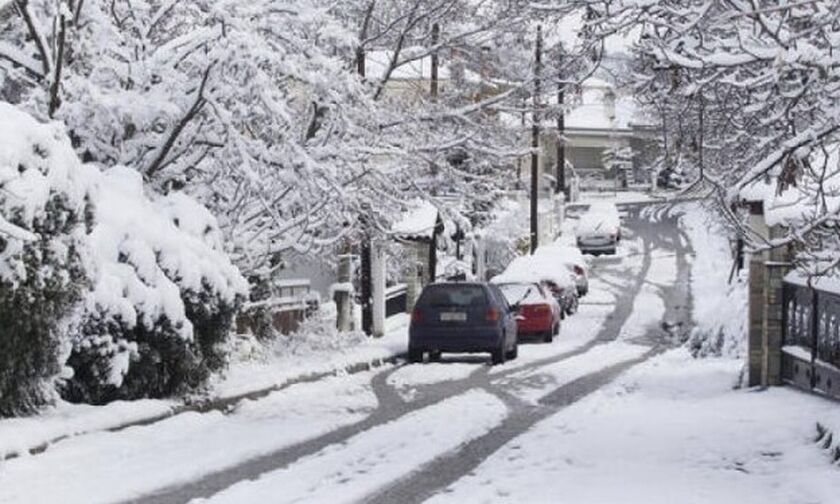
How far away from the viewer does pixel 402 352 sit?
24.0m

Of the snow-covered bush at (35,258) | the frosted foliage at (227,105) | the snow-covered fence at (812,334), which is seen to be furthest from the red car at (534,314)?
the snow-covered bush at (35,258)

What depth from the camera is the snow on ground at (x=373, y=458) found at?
969 cm

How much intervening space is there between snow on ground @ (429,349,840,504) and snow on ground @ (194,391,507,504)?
639mm

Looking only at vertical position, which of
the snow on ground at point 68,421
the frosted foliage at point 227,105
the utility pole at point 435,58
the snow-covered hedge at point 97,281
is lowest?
the snow on ground at point 68,421

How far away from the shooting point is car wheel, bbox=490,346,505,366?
22.6 metres

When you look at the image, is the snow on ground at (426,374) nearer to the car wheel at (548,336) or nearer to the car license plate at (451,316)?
the car license plate at (451,316)

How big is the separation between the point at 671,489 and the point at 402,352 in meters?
14.3

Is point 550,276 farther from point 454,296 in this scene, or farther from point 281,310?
point 281,310

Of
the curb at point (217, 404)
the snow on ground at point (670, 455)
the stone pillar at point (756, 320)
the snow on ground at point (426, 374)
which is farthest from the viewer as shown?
the snow on ground at point (426, 374)

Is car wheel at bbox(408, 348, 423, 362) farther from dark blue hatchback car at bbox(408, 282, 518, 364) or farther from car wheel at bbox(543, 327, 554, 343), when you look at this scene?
car wheel at bbox(543, 327, 554, 343)

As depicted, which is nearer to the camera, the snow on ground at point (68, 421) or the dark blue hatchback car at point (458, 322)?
the snow on ground at point (68, 421)

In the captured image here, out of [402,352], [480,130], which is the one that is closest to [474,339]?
[402,352]

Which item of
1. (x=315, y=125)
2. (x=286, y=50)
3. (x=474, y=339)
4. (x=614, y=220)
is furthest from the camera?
(x=614, y=220)

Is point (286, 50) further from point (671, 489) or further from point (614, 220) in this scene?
point (614, 220)
